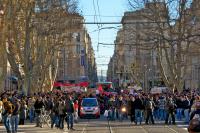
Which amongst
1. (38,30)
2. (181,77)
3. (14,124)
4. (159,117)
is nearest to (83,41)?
(181,77)

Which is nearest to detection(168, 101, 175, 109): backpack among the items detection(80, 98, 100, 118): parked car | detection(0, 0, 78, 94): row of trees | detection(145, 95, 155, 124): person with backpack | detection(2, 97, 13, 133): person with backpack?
detection(145, 95, 155, 124): person with backpack

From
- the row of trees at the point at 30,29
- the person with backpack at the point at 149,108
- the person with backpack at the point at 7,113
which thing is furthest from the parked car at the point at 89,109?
the person with backpack at the point at 7,113

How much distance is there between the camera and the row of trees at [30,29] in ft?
145

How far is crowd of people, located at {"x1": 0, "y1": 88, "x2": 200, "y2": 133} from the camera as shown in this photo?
25.0 meters

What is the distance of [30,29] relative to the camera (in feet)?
162

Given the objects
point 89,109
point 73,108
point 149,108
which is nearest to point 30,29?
point 89,109

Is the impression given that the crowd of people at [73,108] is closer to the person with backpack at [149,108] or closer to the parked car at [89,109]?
the person with backpack at [149,108]

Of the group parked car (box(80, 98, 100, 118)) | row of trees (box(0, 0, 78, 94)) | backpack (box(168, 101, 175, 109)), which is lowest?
parked car (box(80, 98, 100, 118))

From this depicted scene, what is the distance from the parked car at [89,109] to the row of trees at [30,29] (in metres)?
5.85

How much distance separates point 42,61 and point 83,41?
105 meters

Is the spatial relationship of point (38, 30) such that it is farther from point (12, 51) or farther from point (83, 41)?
point (83, 41)

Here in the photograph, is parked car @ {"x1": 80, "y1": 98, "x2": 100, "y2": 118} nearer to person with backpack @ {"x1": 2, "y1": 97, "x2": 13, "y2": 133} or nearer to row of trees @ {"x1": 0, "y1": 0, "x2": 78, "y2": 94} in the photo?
row of trees @ {"x1": 0, "y1": 0, "x2": 78, "y2": 94}

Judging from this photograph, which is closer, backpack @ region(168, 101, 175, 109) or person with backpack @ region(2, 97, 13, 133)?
person with backpack @ region(2, 97, 13, 133)

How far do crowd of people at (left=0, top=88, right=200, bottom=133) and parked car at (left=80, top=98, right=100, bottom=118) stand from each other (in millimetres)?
2591
